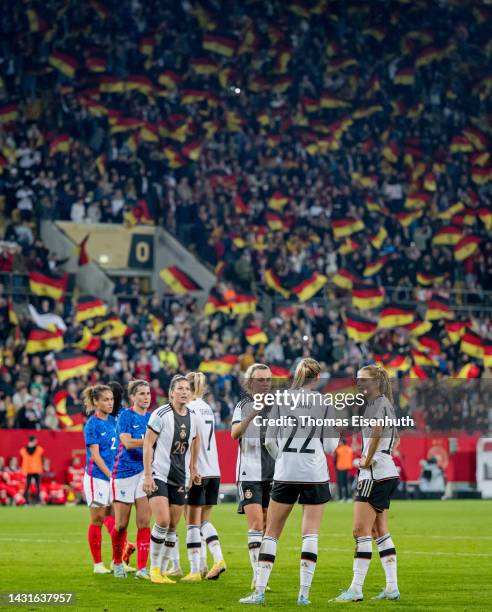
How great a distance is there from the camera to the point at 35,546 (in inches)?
743

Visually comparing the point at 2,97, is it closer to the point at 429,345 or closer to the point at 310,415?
the point at 429,345

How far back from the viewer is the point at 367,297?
4003 centimetres

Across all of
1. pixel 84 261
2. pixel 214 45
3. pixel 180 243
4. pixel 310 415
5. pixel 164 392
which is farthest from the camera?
pixel 214 45

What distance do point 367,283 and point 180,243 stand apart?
586cm

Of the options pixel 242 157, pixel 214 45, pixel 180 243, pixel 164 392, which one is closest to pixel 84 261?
pixel 180 243

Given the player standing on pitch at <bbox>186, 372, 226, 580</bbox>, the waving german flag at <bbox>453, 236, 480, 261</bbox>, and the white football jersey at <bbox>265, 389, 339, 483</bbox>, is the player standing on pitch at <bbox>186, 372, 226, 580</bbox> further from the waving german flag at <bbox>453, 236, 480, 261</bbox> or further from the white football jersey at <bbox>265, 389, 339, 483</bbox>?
Result: the waving german flag at <bbox>453, 236, 480, 261</bbox>

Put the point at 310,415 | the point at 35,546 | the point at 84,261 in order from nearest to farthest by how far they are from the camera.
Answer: the point at 310,415 → the point at 35,546 → the point at 84,261

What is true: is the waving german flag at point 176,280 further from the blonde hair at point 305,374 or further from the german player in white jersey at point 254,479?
the blonde hair at point 305,374

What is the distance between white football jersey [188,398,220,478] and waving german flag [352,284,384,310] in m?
25.6

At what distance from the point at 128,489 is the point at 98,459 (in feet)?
2.16

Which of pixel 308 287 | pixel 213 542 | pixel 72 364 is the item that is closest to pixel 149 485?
pixel 213 542

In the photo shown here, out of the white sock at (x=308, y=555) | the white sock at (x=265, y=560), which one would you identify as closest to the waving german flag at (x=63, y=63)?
the white sock at (x=265, y=560)

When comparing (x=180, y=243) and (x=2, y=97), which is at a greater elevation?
(x=2, y=97)

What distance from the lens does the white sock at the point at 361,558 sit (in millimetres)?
12242
